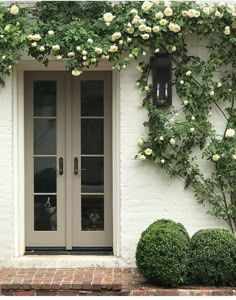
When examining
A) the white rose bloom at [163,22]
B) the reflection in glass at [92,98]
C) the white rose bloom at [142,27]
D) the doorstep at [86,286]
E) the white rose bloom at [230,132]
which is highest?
the white rose bloom at [163,22]

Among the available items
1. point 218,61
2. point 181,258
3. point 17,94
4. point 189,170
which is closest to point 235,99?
point 218,61

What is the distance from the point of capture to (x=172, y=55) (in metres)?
6.15

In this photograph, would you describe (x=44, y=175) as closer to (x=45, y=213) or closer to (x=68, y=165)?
(x=68, y=165)

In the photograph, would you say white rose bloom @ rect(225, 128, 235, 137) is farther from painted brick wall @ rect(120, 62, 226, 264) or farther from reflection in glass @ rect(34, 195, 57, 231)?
reflection in glass @ rect(34, 195, 57, 231)

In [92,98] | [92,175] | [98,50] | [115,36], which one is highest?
[115,36]

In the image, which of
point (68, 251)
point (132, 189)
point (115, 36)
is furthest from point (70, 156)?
point (115, 36)

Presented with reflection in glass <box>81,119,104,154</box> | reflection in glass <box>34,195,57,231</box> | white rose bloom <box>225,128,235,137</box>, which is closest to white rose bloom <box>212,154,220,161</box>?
white rose bloom <box>225,128,235,137</box>

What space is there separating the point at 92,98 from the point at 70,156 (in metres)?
0.74

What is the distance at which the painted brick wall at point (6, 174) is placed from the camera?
611 centimetres

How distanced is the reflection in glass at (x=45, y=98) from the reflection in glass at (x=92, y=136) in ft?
1.37

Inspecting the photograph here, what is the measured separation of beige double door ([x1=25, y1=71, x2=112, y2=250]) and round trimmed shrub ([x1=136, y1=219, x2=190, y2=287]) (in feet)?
3.77

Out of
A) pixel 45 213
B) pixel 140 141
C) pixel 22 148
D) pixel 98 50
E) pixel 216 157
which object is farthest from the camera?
pixel 45 213

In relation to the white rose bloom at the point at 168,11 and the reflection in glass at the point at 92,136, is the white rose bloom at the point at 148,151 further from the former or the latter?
the white rose bloom at the point at 168,11

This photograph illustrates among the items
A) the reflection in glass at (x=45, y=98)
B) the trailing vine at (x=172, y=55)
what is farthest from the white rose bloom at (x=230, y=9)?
the reflection in glass at (x=45, y=98)
